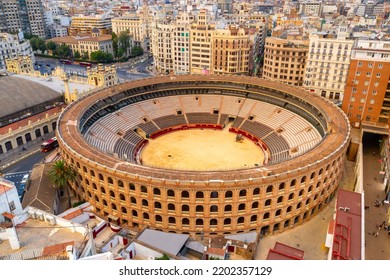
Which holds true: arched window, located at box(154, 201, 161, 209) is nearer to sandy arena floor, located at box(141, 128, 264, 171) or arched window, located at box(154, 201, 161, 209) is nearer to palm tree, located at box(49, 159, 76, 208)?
palm tree, located at box(49, 159, 76, 208)

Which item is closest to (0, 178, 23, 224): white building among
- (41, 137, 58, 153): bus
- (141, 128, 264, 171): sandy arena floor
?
(141, 128, 264, 171): sandy arena floor

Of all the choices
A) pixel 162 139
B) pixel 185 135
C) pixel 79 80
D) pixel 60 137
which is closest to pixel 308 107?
pixel 185 135

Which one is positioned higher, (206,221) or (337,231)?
(337,231)

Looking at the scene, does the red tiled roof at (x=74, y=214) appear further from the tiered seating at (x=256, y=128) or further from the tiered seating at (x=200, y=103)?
the tiered seating at (x=256, y=128)

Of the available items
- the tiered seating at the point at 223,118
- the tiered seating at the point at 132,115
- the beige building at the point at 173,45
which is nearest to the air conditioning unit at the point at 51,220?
the tiered seating at the point at 132,115

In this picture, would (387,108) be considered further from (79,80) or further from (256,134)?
(79,80)

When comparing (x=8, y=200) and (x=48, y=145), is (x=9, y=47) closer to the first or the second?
(x=48, y=145)
